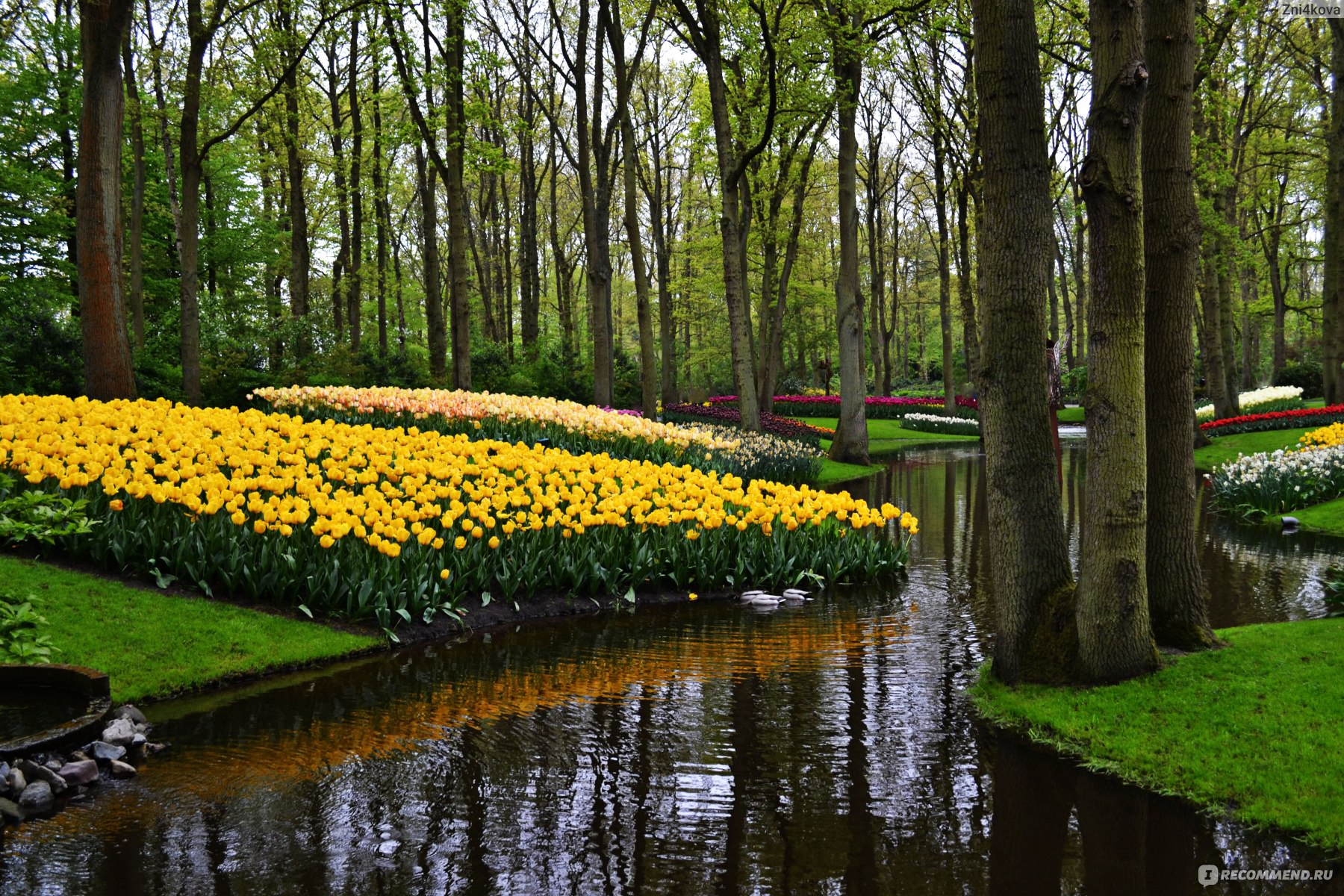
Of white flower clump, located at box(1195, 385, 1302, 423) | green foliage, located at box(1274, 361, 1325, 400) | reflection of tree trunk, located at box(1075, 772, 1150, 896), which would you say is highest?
green foliage, located at box(1274, 361, 1325, 400)

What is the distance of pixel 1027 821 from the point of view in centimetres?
383

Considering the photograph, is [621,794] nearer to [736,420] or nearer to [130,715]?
[130,715]

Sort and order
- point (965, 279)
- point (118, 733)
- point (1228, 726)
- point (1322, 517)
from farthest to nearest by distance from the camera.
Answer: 1. point (965, 279)
2. point (1322, 517)
3. point (118, 733)
4. point (1228, 726)

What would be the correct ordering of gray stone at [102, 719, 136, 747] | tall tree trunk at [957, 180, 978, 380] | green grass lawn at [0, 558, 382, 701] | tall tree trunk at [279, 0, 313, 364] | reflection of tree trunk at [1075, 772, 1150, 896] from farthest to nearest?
tall tree trunk at [957, 180, 978, 380] → tall tree trunk at [279, 0, 313, 364] → green grass lawn at [0, 558, 382, 701] → gray stone at [102, 719, 136, 747] → reflection of tree trunk at [1075, 772, 1150, 896]

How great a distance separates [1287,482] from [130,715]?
13.6m

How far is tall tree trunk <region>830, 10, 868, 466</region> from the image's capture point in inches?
682

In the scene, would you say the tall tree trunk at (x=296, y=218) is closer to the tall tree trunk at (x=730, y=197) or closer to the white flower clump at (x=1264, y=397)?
the tall tree trunk at (x=730, y=197)

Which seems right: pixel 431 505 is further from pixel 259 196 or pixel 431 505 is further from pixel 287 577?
pixel 259 196

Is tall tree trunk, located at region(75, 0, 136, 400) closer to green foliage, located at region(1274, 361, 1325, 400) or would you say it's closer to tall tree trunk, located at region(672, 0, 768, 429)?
tall tree trunk, located at region(672, 0, 768, 429)

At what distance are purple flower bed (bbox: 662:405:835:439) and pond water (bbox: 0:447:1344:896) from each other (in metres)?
14.8

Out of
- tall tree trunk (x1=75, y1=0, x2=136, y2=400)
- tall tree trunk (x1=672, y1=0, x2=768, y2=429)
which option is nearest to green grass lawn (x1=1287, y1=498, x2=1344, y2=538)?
tall tree trunk (x1=672, y1=0, x2=768, y2=429)

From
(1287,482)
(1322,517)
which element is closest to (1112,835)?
(1322,517)

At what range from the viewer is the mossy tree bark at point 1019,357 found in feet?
16.6

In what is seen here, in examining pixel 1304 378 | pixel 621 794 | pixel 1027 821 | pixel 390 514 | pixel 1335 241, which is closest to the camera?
pixel 1027 821
